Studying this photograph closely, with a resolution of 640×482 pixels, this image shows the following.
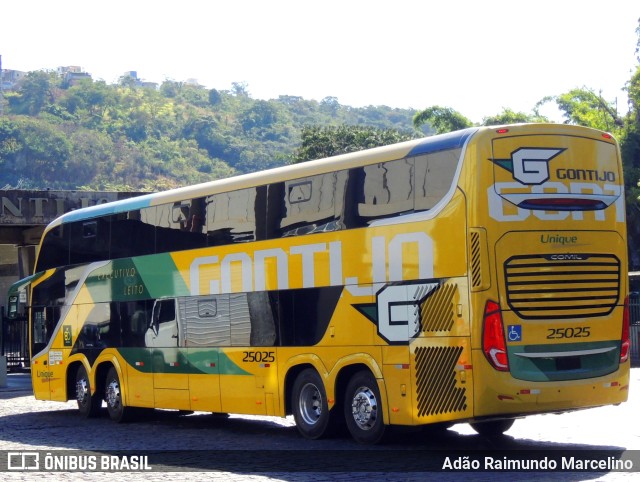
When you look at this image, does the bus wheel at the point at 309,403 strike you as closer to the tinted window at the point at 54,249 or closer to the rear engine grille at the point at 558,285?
the rear engine grille at the point at 558,285

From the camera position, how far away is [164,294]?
1919 cm

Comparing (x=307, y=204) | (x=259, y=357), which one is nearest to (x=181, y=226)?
(x=259, y=357)

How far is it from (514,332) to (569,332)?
2.46ft

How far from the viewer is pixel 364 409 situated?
1476cm

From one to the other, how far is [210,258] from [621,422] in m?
6.50

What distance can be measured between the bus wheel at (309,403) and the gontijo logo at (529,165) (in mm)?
4162

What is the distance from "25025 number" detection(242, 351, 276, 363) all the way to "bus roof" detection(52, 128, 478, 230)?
7.98ft

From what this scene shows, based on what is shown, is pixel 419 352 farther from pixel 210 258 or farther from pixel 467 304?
pixel 210 258

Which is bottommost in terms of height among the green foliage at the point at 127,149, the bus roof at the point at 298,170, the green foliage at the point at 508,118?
the bus roof at the point at 298,170

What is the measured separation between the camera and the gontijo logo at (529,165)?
13.2m

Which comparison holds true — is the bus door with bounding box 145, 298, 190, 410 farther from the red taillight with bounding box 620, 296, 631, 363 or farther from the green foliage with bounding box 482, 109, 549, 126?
the green foliage with bounding box 482, 109, 549, 126

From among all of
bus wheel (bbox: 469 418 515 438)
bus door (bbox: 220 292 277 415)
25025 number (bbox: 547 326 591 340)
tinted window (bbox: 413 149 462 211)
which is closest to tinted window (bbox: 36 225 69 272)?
bus door (bbox: 220 292 277 415)

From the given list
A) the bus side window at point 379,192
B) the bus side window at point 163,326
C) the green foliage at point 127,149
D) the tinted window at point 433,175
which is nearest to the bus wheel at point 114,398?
the bus side window at point 163,326

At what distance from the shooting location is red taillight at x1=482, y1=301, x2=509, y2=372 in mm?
12914
